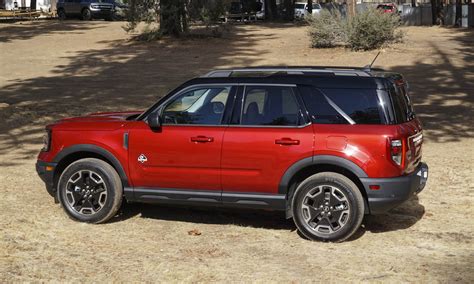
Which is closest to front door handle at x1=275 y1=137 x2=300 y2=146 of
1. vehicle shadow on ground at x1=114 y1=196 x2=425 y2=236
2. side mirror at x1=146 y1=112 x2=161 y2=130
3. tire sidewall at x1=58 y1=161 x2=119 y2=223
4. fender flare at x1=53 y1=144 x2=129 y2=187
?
vehicle shadow on ground at x1=114 y1=196 x2=425 y2=236

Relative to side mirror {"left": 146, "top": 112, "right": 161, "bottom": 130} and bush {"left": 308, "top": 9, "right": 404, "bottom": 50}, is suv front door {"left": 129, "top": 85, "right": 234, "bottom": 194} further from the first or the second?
bush {"left": 308, "top": 9, "right": 404, "bottom": 50}

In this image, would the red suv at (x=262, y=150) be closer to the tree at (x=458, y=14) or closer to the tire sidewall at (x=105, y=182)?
the tire sidewall at (x=105, y=182)

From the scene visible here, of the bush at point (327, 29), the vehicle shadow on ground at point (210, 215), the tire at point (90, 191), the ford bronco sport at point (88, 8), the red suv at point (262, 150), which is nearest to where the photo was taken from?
the red suv at point (262, 150)

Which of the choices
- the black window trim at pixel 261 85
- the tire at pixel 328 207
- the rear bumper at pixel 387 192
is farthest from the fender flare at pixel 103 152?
the rear bumper at pixel 387 192

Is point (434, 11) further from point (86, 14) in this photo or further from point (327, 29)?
point (86, 14)

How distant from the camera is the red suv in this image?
5934 mm

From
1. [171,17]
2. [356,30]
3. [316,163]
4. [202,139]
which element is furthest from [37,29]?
[316,163]

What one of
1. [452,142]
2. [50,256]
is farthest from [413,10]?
[50,256]

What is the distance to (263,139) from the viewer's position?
612cm

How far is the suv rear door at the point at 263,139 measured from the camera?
239 inches

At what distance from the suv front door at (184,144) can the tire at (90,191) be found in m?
0.26

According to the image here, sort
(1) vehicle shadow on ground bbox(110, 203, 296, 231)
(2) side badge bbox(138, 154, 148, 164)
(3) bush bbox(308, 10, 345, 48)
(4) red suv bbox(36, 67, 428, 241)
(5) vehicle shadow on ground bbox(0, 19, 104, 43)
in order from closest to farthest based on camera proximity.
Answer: (4) red suv bbox(36, 67, 428, 241) < (2) side badge bbox(138, 154, 148, 164) < (1) vehicle shadow on ground bbox(110, 203, 296, 231) < (3) bush bbox(308, 10, 345, 48) < (5) vehicle shadow on ground bbox(0, 19, 104, 43)

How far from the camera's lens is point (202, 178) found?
6.31m

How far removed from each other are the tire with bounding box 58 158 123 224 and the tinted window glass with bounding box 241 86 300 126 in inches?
58.8
